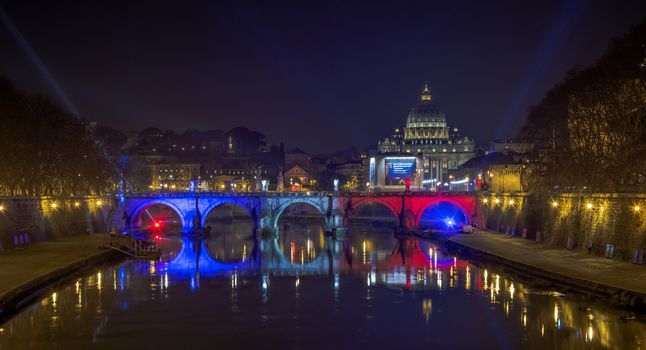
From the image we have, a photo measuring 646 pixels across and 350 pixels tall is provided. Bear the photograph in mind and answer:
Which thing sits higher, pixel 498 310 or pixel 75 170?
pixel 75 170

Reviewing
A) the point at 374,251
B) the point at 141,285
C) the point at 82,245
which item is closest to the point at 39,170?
the point at 82,245

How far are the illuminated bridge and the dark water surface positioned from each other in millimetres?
31618

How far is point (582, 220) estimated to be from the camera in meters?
58.3

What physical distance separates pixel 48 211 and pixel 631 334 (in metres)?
54.6

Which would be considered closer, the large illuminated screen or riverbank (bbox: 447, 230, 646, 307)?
riverbank (bbox: 447, 230, 646, 307)

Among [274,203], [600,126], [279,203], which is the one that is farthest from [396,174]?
[600,126]

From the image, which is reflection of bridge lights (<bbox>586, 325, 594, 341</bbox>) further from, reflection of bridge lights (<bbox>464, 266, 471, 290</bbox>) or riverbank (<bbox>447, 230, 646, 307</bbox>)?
reflection of bridge lights (<bbox>464, 266, 471, 290</bbox>)

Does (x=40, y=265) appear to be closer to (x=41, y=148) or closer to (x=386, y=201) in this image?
(x=41, y=148)

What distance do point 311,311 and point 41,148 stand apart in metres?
41.2

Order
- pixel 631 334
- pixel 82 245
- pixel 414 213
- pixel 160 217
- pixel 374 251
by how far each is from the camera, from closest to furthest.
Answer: pixel 631 334 → pixel 82 245 → pixel 374 251 → pixel 414 213 → pixel 160 217

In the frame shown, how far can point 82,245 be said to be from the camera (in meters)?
67.2

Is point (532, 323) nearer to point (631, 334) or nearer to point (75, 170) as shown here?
point (631, 334)

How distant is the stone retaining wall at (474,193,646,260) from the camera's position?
49156 millimetres

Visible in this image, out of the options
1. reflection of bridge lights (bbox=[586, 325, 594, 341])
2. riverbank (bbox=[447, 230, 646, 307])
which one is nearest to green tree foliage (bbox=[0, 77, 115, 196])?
riverbank (bbox=[447, 230, 646, 307])
